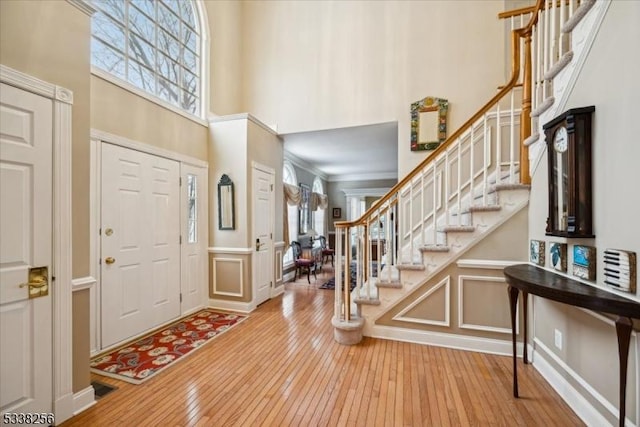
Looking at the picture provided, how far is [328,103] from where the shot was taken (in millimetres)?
4617

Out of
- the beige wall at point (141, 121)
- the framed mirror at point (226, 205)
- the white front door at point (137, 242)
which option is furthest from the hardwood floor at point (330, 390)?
the beige wall at point (141, 121)

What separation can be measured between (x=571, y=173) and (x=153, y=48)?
4390mm

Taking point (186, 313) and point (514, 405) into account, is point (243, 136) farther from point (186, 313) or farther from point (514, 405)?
point (514, 405)

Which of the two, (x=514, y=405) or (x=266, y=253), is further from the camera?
(x=266, y=253)

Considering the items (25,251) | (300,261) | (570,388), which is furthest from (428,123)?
(25,251)

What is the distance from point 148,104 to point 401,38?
3.61 meters

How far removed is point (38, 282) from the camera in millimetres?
1735

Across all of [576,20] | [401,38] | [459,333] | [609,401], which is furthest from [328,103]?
[609,401]

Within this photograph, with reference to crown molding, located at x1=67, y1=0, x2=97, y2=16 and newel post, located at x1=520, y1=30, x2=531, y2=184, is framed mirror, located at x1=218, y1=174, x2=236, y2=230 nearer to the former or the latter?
crown molding, located at x1=67, y1=0, x2=97, y2=16

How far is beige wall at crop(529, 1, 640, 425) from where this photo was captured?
141cm

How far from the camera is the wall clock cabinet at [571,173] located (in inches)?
66.2

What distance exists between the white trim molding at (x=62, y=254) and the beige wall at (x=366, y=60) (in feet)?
10.8

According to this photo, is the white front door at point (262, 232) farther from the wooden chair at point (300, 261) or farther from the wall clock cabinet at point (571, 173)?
the wall clock cabinet at point (571, 173)

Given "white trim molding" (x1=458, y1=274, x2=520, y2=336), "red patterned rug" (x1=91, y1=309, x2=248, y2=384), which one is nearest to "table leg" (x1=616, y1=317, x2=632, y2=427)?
"white trim molding" (x1=458, y1=274, x2=520, y2=336)
